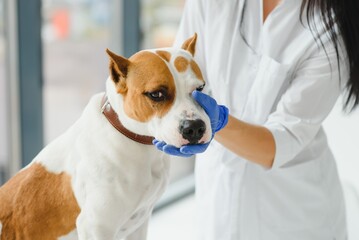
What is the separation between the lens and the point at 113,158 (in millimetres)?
869

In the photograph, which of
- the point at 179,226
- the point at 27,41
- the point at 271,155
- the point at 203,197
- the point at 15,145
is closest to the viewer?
the point at 271,155

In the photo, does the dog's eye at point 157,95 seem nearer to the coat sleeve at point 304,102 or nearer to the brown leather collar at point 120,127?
the brown leather collar at point 120,127

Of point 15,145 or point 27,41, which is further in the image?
point 15,145

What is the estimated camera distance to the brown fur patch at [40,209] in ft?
2.85

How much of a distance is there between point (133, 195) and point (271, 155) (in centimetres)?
50

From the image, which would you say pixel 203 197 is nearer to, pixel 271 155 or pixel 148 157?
pixel 271 155

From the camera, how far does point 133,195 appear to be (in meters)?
0.87

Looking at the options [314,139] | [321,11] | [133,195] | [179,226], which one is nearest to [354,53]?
[321,11]

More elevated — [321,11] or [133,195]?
[321,11]

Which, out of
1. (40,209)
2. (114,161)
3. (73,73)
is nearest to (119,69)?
(114,161)

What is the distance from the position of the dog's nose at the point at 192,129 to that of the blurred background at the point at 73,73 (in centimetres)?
116

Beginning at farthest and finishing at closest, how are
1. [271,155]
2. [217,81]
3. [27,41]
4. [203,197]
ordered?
1. [27,41]
2. [203,197]
3. [217,81]
4. [271,155]

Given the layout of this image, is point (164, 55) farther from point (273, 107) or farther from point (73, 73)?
point (73, 73)

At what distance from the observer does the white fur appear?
0.85m
